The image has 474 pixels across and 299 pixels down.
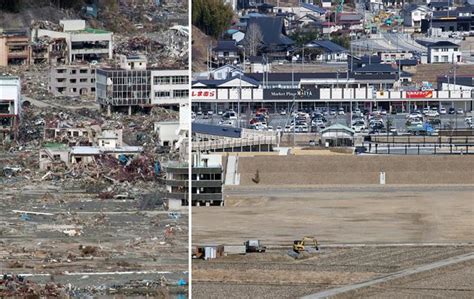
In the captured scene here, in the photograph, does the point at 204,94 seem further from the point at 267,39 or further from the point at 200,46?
the point at 267,39

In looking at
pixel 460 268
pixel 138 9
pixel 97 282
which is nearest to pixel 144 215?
pixel 97 282

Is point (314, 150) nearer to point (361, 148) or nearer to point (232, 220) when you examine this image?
point (361, 148)

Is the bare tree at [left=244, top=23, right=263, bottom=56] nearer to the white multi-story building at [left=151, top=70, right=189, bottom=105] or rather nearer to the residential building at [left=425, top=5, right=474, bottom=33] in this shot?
the residential building at [left=425, top=5, right=474, bottom=33]

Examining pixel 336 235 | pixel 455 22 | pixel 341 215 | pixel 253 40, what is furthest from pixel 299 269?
pixel 455 22

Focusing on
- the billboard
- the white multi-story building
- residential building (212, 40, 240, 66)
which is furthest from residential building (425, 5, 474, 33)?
the white multi-story building

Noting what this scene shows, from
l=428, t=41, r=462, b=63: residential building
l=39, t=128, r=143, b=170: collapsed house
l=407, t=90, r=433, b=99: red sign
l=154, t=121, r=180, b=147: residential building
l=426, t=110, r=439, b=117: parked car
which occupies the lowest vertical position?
l=39, t=128, r=143, b=170: collapsed house

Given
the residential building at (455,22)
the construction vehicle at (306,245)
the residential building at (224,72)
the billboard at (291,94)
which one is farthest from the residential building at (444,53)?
the construction vehicle at (306,245)
